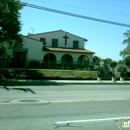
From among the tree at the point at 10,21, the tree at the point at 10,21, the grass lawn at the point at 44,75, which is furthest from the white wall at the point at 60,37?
the tree at the point at 10,21

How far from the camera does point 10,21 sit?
67.9ft

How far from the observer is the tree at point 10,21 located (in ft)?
66.6

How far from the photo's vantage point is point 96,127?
5.96m

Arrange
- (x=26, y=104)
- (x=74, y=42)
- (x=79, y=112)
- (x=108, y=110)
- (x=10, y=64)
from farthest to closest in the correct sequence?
1. (x=74, y=42)
2. (x=10, y=64)
3. (x=26, y=104)
4. (x=108, y=110)
5. (x=79, y=112)

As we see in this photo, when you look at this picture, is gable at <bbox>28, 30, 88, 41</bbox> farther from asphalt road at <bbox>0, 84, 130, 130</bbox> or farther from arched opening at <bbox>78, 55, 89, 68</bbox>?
asphalt road at <bbox>0, 84, 130, 130</bbox>

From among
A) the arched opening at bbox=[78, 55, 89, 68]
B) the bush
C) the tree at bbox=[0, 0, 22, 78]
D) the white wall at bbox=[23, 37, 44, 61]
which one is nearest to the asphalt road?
the tree at bbox=[0, 0, 22, 78]

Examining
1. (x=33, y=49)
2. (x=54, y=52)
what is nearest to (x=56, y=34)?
(x=54, y=52)

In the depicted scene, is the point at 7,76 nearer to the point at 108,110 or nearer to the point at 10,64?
the point at 10,64

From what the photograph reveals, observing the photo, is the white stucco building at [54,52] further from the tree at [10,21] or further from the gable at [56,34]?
the tree at [10,21]

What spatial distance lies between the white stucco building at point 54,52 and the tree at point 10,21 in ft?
35.0

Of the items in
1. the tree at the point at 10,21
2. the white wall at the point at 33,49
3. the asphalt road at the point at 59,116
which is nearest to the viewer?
the asphalt road at the point at 59,116

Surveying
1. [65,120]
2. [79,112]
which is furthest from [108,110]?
[65,120]

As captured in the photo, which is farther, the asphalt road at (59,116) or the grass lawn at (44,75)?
the grass lawn at (44,75)

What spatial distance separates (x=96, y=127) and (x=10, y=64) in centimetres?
2883
